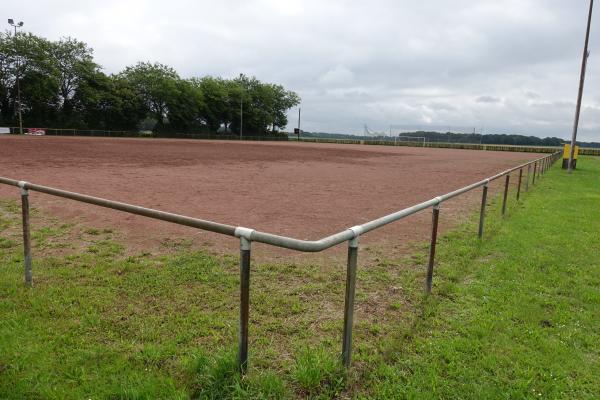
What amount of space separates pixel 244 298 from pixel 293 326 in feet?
4.24

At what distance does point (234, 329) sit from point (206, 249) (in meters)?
2.57

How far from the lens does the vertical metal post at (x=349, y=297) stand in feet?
8.20

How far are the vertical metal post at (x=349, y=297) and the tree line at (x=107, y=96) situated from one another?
62.4 m

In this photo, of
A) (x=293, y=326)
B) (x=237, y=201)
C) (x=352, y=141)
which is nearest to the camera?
(x=293, y=326)

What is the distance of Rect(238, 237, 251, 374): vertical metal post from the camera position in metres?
2.35

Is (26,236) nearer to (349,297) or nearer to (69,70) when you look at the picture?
(349,297)

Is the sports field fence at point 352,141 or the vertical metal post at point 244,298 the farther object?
the sports field fence at point 352,141

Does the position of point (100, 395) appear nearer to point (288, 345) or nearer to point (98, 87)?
point (288, 345)

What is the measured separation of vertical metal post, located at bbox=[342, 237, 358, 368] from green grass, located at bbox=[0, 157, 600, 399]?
145mm

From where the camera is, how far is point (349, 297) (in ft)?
8.46

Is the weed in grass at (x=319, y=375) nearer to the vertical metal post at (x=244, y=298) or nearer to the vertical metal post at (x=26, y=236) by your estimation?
the vertical metal post at (x=244, y=298)

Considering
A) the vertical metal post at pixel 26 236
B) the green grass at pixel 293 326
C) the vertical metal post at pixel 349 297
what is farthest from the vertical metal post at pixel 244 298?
the vertical metal post at pixel 26 236

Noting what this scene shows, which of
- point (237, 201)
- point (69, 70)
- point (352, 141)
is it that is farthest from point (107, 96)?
point (237, 201)

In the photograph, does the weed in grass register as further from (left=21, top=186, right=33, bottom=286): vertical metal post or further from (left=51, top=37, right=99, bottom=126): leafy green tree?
(left=51, top=37, right=99, bottom=126): leafy green tree
